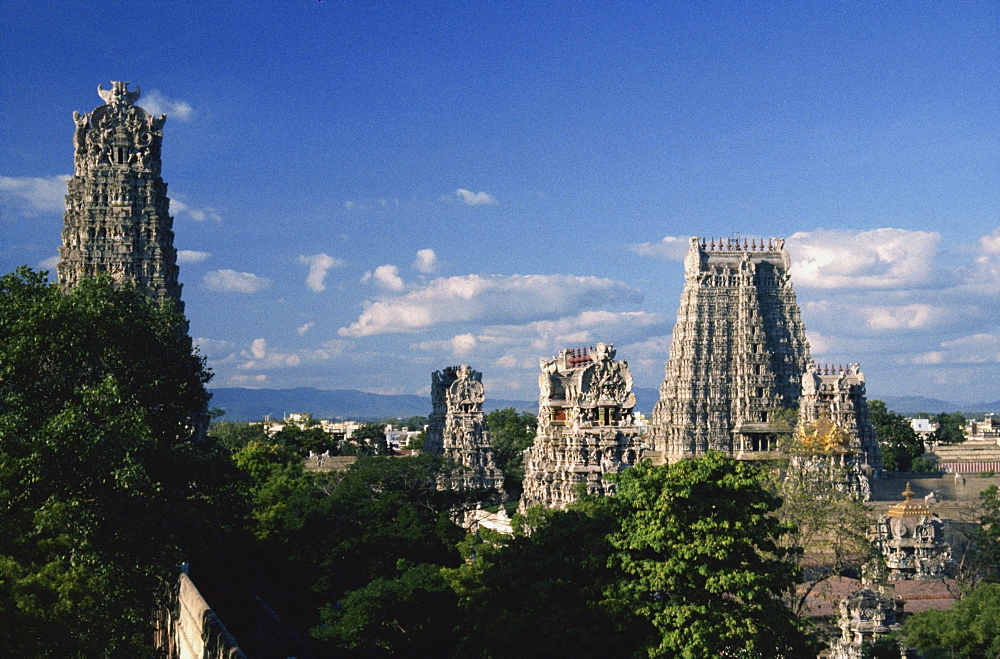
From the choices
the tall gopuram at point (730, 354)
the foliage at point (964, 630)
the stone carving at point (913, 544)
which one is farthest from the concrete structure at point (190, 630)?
the tall gopuram at point (730, 354)

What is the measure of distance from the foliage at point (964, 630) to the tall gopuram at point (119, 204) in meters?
41.1

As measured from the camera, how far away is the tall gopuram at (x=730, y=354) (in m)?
104

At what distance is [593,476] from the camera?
55656 millimetres

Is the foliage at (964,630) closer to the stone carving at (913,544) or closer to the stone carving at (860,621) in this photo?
the stone carving at (860,621)

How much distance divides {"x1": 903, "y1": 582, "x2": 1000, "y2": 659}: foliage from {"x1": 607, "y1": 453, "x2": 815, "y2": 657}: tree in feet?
31.2

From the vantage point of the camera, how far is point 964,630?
137ft

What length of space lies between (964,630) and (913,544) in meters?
21.1

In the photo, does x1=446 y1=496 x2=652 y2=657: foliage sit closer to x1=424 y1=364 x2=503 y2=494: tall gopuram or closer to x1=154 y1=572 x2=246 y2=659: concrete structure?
x1=154 y1=572 x2=246 y2=659: concrete structure

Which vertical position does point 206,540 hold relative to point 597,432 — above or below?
below

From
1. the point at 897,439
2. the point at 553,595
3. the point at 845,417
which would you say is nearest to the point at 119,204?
the point at 553,595

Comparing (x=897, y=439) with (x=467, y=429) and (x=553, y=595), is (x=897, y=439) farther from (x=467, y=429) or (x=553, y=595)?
(x=553, y=595)

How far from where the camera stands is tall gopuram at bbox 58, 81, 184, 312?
63000 millimetres

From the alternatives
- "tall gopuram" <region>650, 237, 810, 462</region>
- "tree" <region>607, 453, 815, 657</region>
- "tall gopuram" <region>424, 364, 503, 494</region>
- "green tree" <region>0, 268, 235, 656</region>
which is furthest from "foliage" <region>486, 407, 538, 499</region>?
"tree" <region>607, 453, 815, 657</region>

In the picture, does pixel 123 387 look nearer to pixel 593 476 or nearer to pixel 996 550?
pixel 593 476
